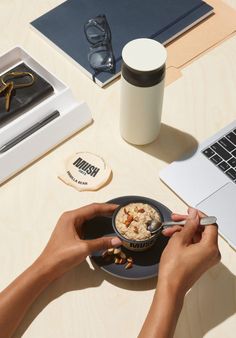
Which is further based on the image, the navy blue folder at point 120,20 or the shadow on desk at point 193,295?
the navy blue folder at point 120,20

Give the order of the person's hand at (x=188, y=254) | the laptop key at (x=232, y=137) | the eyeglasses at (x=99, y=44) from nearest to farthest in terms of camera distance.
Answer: the person's hand at (x=188, y=254), the laptop key at (x=232, y=137), the eyeglasses at (x=99, y=44)

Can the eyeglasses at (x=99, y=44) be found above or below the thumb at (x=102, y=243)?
above

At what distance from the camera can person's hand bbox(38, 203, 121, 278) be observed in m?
0.91

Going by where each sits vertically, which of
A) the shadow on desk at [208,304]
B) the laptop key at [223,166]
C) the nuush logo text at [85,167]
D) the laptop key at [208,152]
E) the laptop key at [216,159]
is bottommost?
the shadow on desk at [208,304]

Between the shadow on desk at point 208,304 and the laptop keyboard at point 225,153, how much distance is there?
0.20m

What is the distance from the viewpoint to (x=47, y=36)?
1254 mm

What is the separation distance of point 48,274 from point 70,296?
6 centimetres

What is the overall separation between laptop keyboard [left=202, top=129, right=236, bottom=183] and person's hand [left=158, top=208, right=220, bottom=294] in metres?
0.17

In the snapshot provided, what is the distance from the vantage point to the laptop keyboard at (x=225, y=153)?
1.05m

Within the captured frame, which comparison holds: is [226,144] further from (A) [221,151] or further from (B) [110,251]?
(B) [110,251]

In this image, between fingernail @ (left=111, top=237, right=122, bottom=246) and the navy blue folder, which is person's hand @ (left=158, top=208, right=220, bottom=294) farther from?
the navy blue folder

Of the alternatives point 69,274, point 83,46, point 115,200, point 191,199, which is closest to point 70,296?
point 69,274

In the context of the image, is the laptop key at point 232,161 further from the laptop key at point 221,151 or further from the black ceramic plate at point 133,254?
the black ceramic plate at point 133,254

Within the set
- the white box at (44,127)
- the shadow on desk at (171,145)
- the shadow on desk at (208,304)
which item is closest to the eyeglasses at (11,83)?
the white box at (44,127)
